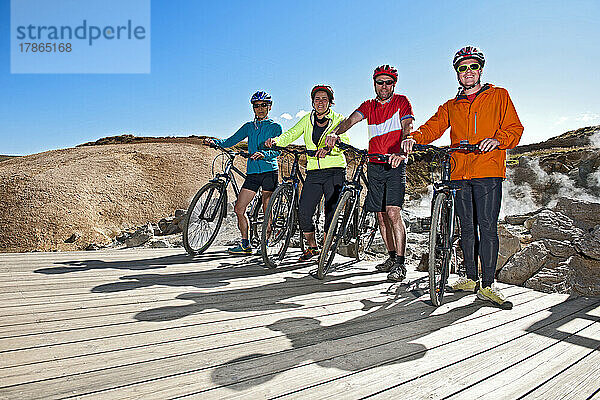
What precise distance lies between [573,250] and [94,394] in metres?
6.00

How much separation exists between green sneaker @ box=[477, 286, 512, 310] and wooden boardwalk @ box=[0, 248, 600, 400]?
0.08 meters

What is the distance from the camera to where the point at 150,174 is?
23.4 metres

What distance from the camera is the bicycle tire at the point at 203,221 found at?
17.9 ft

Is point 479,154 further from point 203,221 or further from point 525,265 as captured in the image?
point 203,221

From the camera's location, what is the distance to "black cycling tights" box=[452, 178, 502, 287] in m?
3.66

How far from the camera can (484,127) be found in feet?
12.0

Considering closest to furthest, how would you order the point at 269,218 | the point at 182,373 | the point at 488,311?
the point at 182,373 < the point at 488,311 < the point at 269,218

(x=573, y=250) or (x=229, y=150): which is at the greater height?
(x=229, y=150)

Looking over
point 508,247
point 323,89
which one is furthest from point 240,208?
point 508,247

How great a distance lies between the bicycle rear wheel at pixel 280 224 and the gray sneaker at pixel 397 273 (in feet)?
4.35

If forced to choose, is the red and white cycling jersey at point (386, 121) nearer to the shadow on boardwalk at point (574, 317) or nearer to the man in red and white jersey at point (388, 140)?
the man in red and white jersey at point (388, 140)

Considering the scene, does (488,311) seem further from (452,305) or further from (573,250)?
(573,250)

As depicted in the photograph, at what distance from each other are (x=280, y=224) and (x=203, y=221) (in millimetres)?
1043

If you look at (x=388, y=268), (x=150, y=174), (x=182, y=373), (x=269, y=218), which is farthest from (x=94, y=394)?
(x=150, y=174)
